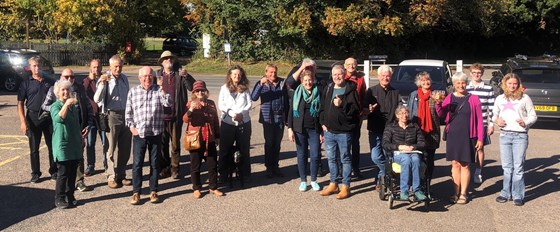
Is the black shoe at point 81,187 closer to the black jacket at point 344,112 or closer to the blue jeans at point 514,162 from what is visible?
the black jacket at point 344,112

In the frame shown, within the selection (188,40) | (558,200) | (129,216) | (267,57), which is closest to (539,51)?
(267,57)

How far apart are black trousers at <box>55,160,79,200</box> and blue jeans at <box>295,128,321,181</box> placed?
283 cm

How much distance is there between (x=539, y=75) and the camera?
13.2 m

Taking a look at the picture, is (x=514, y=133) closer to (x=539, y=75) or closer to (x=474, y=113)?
(x=474, y=113)

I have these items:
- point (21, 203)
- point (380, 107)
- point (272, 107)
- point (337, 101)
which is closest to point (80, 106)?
point (21, 203)

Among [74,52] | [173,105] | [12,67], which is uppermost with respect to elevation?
[74,52]

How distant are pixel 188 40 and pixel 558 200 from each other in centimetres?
4092

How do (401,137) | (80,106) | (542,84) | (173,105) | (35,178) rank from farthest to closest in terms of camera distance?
(542,84) → (173,105) → (35,178) → (80,106) → (401,137)

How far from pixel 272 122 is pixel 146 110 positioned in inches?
75.2

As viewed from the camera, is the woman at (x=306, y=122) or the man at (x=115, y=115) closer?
the woman at (x=306, y=122)

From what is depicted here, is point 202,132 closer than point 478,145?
No

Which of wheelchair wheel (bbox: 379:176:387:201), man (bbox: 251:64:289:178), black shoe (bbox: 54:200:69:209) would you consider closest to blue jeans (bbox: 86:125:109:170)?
black shoe (bbox: 54:200:69:209)

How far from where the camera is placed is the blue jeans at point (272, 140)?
26.1 ft

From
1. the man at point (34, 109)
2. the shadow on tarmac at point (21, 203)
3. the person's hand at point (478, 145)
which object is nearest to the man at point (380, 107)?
the person's hand at point (478, 145)
